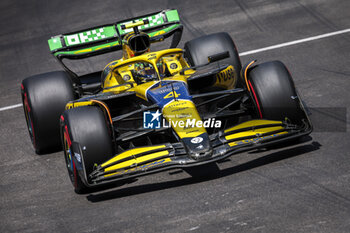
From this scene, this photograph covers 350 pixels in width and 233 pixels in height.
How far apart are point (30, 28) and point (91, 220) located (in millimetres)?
11421

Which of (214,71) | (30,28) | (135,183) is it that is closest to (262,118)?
(214,71)

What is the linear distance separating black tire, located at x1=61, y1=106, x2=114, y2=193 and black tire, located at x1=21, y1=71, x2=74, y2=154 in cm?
165

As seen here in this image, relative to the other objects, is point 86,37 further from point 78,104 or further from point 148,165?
point 148,165

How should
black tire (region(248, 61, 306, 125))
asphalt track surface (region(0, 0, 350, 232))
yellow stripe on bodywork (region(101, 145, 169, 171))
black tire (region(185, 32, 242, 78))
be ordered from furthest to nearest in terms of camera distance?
black tire (region(185, 32, 242, 78))
black tire (region(248, 61, 306, 125))
yellow stripe on bodywork (region(101, 145, 169, 171))
asphalt track surface (region(0, 0, 350, 232))

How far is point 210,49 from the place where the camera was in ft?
35.7

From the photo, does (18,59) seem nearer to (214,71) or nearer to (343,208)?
(214,71)

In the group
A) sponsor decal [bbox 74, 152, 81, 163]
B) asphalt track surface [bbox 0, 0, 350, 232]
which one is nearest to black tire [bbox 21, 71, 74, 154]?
asphalt track surface [bbox 0, 0, 350, 232]

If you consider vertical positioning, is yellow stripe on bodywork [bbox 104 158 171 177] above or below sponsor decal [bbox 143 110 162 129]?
below

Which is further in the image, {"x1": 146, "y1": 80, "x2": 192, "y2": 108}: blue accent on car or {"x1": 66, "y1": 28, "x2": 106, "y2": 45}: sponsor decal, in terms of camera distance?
{"x1": 66, "y1": 28, "x2": 106, "y2": 45}: sponsor decal

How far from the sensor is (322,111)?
9680 mm

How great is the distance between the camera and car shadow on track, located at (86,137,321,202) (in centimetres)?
770

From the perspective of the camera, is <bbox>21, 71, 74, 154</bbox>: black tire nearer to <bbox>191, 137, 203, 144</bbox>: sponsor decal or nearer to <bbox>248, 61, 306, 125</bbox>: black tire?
<bbox>191, 137, 203, 144</bbox>: sponsor decal

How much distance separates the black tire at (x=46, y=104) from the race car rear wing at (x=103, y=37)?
129 centimetres

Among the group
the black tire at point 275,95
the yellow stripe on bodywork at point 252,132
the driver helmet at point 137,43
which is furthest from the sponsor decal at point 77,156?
the driver helmet at point 137,43
